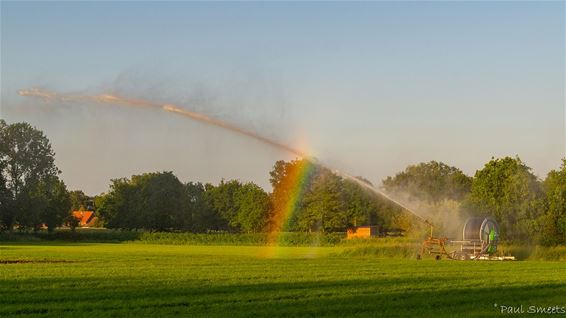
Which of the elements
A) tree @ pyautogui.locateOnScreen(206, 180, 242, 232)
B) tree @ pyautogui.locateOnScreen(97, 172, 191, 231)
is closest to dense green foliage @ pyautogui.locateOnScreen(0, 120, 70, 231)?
tree @ pyautogui.locateOnScreen(97, 172, 191, 231)

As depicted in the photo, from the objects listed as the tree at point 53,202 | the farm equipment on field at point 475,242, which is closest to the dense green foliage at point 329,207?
the tree at point 53,202

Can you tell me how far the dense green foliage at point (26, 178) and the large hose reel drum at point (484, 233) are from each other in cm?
9068

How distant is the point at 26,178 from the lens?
5094 inches

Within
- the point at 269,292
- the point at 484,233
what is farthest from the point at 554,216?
the point at 269,292

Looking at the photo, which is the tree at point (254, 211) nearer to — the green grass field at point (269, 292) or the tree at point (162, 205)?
the tree at point (162, 205)

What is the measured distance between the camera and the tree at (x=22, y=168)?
125 metres

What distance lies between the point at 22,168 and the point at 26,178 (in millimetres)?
1888

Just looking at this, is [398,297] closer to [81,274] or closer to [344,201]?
[81,274]

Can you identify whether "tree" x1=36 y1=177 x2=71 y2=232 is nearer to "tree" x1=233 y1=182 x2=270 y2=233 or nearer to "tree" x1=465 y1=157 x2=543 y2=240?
"tree" x1=233 y1=182 x2=270 y2=233

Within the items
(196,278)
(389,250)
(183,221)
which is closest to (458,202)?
(389,250)

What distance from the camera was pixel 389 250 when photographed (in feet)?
190

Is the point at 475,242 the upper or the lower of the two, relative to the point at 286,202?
lower

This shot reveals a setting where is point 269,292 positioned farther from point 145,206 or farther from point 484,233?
point 145,206

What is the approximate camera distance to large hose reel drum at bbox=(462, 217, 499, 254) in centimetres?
5256
